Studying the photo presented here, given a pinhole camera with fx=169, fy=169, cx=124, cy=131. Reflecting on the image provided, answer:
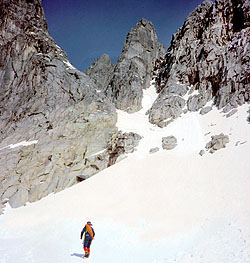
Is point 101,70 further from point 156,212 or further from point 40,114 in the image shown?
point 156,212

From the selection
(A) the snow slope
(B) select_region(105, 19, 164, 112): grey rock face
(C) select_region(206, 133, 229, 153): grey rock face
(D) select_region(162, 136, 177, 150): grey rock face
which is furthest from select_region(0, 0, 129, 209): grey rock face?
(C) select_region(206, 133, 229, 153): grey rock face

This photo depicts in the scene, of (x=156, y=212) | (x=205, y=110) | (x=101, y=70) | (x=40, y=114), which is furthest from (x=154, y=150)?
(x=101, y=70)

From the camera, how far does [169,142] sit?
23.1 metres

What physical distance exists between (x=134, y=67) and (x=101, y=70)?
17237 millimetres

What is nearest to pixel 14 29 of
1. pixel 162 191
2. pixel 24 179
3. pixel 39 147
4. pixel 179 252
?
pixel 39 147

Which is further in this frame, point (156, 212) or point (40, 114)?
point (40, 114)

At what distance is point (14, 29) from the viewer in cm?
3609

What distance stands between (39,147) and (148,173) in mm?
14499

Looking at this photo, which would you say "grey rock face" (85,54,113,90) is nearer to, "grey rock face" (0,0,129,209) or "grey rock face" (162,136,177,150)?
"grey rock face" (0,0,129,209)

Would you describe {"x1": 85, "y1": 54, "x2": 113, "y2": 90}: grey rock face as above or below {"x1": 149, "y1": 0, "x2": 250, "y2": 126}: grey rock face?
above

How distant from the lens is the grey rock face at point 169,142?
73.4 ft

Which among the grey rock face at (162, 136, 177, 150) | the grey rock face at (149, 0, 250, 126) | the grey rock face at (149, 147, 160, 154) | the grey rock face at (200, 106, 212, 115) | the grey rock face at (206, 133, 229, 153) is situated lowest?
the grey rock face at (206, 133, 229, 153)

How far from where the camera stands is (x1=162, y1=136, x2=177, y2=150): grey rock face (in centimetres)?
2236

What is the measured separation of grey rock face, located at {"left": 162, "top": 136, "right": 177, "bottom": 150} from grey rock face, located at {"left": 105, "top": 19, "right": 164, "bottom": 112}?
15.1 meters
